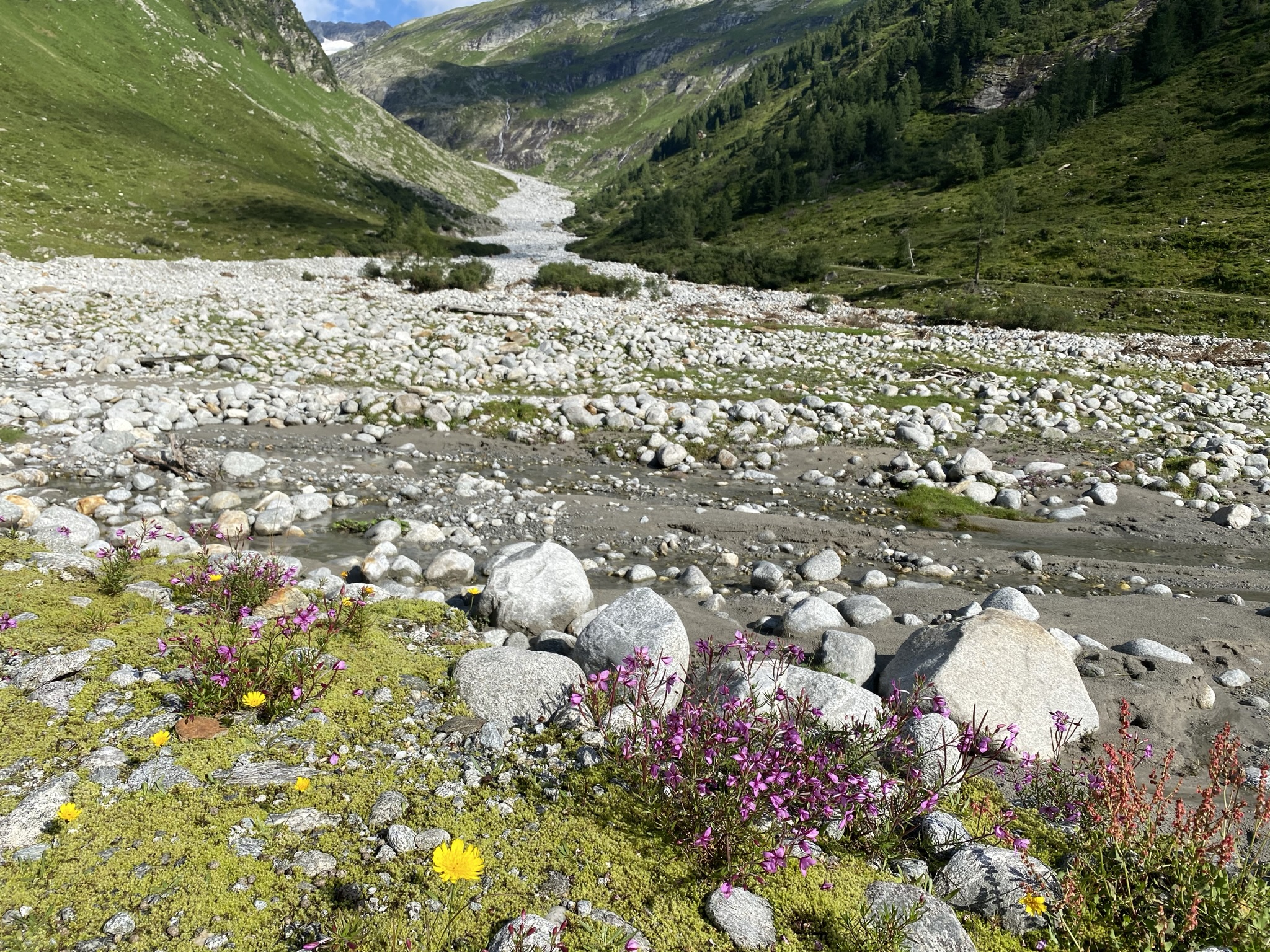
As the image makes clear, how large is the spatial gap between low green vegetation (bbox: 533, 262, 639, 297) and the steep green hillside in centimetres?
1767

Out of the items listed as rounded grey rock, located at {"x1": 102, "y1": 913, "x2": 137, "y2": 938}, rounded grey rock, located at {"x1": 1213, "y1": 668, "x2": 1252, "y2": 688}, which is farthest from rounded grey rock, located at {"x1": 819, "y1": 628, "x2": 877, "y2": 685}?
rounded grey rock, located at {"x1": 102, "y1": 913, "x2": 137, "y2": 938}

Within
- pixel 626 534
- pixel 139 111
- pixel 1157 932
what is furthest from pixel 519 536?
pixel 139 111

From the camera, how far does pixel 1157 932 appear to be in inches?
111

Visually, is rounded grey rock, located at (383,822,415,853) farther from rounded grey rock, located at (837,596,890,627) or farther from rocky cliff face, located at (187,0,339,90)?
rocky cliff face, located at (187,0,339,90)

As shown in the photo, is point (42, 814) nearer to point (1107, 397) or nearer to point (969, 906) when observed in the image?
point (969, 906)

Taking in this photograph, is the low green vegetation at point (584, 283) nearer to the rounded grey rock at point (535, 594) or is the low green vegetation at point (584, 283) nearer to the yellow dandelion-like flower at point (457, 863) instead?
the rounded grey rock at point (535, 594)

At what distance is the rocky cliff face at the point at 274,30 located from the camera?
391 ft

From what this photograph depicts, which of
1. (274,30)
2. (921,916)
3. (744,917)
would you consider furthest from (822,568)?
(274,30)

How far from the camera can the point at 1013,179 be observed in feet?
260

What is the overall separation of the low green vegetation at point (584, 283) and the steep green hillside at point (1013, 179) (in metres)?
17.7

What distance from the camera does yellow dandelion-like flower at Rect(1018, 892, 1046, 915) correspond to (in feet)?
9.44

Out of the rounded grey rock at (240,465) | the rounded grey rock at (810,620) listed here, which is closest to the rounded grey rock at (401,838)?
the rounded grey rock at (810,620)

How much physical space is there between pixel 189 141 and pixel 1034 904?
109082 mm

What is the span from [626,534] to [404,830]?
691cm
